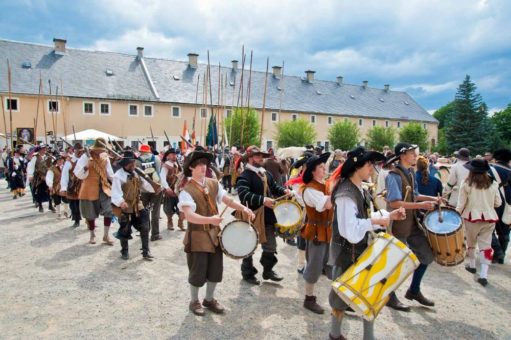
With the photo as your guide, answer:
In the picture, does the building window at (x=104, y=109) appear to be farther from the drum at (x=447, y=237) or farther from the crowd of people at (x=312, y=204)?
the drum at (x=447, y=237)

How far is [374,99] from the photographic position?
6078cm

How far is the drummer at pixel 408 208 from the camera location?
14.4 feet

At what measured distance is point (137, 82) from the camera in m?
41.2

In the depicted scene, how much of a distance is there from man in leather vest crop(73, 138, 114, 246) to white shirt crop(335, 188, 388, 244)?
544 cm

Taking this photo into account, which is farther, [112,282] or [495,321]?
[112,282]

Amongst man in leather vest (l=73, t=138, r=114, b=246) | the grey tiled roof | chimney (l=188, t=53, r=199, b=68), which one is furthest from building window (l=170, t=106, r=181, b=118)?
man in leather vest (l=73, t=138, r=114, b=246)

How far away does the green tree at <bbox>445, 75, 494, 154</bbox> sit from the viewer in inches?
1628

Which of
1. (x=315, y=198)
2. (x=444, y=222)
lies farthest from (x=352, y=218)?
(x=444, y=222)

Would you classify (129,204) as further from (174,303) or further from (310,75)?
(310,75)

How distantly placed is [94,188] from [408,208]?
577cm

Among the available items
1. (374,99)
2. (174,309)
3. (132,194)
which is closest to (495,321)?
(174,309)

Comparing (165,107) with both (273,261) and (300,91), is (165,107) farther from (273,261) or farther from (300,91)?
(273,261)

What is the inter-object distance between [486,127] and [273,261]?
4402 cm

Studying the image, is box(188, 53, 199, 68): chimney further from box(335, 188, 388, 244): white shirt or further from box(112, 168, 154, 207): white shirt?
box(335, 188, 388, 244): white shirt
